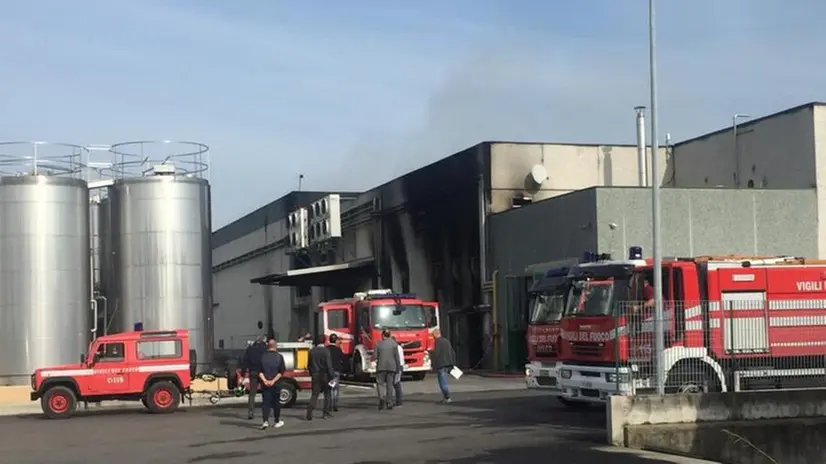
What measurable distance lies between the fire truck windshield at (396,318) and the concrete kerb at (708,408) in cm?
1664

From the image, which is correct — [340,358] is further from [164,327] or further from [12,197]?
[12,197]

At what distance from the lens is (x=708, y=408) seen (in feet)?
54.4

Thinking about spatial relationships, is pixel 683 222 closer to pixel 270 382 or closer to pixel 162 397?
pixel 162 397

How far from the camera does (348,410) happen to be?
2355 centimetres

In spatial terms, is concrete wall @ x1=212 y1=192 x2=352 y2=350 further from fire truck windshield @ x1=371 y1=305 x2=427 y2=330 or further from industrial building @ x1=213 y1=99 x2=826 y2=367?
fire truck windshield @ x1=371 y1=305 x2=427 y2=330

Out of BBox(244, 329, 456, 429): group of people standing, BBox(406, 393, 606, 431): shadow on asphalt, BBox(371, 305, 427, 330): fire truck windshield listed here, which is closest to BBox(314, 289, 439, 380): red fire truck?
BBox(371, 305, 427, 330): fire truck windshield

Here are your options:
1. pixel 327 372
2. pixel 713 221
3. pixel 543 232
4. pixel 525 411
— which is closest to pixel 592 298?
pixel 525 411

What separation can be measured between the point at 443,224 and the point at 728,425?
89.8ft

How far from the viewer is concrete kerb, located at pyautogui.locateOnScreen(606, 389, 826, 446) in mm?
15750

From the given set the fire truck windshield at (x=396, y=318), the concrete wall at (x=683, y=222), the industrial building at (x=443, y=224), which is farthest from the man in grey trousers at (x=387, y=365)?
the industrial building at (x=443, y=224)

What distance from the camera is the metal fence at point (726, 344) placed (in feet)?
59.7

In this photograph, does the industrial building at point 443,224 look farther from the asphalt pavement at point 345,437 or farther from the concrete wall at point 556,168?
the asphalt pavement at point 345,437

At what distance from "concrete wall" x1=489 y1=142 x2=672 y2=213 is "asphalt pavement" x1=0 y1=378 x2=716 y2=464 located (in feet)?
51.9

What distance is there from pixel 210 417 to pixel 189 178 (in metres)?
16.2
